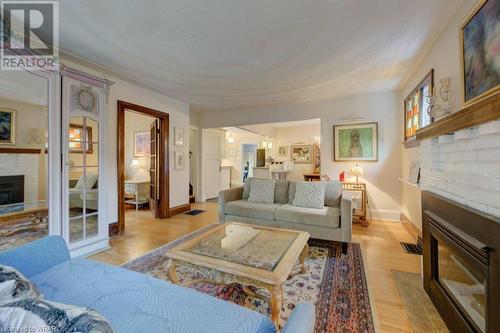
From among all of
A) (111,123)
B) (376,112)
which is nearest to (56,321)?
(111,123)

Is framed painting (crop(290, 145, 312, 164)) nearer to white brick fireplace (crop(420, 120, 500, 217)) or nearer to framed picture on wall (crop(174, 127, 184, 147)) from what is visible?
framed picture on wall (crop(174, 127, 184, 147))

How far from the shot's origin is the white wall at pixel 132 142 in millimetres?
5438

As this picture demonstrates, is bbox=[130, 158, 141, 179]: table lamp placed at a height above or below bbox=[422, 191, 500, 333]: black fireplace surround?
above

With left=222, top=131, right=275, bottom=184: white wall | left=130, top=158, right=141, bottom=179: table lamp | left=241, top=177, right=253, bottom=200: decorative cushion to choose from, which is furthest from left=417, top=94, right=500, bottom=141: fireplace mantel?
left=222, top=131, right=275, bottom=184: white wall

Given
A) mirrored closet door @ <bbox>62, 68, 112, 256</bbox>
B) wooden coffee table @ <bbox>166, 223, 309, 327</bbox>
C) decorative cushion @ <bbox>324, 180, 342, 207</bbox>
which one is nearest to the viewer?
wooden coffee table @ <bbox>166, 223, 309, 327</bbox>

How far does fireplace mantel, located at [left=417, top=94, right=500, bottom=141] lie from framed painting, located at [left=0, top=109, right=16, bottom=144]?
3.60m

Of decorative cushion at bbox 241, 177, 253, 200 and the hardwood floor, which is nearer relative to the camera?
the hardwood floor

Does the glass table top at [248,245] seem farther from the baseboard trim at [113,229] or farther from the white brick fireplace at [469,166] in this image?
the baseboard trim at [113,229]

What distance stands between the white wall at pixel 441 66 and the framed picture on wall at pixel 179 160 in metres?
4.32

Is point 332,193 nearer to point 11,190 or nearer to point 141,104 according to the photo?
point 141,104

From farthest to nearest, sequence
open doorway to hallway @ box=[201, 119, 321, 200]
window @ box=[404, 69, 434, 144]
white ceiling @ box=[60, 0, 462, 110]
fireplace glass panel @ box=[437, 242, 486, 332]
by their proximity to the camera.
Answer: open doorway to hallway @ box=[201, 119, 321, 200]
window @ box=[404, 69, 434, 144]
white ceiling @ box=[60, 0, 462, 110]
fireplace glass panel @ box=[437, 242, 486, 332]

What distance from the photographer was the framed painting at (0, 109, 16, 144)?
77.3 inches

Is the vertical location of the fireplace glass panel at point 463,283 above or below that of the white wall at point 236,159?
below

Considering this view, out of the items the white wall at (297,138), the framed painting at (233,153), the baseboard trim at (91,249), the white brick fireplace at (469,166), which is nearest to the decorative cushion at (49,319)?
the white brick fireplace at (469,166)
